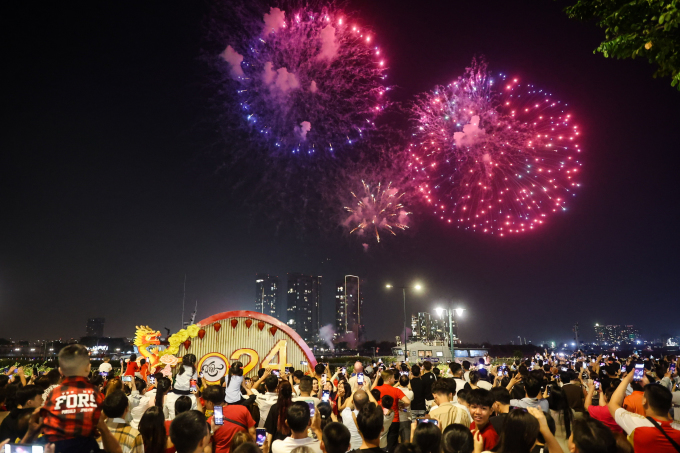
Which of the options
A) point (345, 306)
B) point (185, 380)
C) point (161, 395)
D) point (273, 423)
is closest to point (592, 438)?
point (273, 423)

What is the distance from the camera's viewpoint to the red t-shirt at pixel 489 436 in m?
4.88

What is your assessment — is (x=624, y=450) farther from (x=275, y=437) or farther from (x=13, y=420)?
(x=13, y=420)

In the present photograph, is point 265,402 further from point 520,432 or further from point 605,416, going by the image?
point 605,416

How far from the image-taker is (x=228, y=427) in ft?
17.4

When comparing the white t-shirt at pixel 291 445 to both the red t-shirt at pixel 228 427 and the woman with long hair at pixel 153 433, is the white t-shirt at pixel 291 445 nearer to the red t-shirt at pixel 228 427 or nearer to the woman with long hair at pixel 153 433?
the red t-shirt at pixel 228 427

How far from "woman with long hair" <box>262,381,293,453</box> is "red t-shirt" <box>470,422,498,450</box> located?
2806 mm

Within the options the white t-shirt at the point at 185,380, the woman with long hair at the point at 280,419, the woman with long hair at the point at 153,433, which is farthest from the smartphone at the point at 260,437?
the white t-shirt at the point at 185,380

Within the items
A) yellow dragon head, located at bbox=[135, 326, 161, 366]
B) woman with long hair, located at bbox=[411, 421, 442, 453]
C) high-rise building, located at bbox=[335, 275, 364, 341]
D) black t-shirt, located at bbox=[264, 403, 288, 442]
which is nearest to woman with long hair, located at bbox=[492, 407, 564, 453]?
woman with long hair, located at bbox=[411, 421, 442, 453]

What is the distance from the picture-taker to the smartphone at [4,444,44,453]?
3377 millimetres

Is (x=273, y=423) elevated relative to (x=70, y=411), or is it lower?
lower

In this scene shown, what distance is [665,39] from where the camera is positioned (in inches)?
267

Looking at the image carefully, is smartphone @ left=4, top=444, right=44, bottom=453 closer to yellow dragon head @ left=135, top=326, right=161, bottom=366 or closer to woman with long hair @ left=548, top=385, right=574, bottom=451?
woman with long hair @ left=548, top=385, right=574, bottom=451

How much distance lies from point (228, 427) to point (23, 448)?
235cm

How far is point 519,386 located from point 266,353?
16549mm
